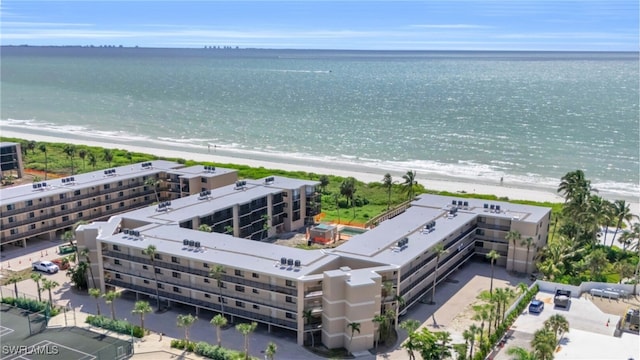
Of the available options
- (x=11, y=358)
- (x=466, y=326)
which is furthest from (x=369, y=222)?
(x=11, y=358)

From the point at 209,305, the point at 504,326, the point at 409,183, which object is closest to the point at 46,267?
the point at 209,305

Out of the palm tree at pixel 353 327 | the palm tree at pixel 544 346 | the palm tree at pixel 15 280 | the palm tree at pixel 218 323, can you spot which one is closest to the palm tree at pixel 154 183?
the palm tree at pixel 15 280

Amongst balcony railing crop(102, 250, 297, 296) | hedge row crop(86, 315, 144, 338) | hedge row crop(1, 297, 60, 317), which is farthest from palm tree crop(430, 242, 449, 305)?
hedge row crop(1, 297, 60, 317)

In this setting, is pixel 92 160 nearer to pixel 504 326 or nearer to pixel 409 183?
pixel 409 183

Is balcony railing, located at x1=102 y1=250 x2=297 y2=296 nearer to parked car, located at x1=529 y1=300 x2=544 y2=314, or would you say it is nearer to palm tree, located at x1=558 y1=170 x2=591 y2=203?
parked car, located at x1=529 y1=300 x2=544 y2=314

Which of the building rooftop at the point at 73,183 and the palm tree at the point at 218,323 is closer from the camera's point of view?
the palm tree at the point at 218,323

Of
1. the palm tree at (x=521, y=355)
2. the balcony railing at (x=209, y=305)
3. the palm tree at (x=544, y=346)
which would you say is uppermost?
the palm tree at (x=544, y=346)

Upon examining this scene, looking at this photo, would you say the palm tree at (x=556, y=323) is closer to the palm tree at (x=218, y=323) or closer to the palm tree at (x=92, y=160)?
the palm tree at (x=218, y=323)
